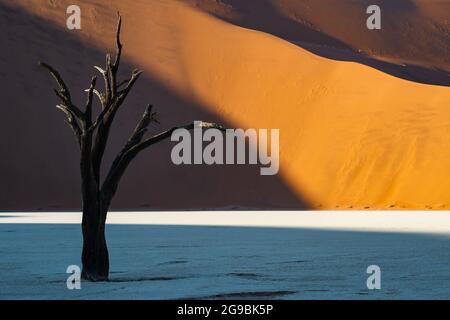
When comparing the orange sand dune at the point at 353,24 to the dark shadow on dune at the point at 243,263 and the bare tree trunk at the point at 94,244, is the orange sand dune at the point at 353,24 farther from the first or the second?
the bare tree trunk at the point at 94,244

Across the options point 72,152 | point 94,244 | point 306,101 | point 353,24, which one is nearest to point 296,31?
point 353,24

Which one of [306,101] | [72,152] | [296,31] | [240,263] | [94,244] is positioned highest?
[296,31]

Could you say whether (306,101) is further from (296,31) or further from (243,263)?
(243,263)

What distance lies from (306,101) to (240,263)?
4510cm

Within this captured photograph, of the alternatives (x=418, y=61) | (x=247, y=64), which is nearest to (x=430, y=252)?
(x=247, y=64)

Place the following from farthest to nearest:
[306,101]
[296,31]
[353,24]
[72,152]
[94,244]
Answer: [353,24] < [296,31] < [306,101] < [72,152] < [94,244]

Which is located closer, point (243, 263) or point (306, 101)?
point (243, 263)

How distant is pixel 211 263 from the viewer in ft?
55.1

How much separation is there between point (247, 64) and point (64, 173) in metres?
16.3

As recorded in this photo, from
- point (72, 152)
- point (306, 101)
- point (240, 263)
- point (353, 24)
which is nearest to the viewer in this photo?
point (240, 263)

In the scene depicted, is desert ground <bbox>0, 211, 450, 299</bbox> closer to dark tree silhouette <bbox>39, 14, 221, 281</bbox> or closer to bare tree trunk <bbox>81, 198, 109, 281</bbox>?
bare tree trunk <bbox>81, 198, 109, 281</bbox>

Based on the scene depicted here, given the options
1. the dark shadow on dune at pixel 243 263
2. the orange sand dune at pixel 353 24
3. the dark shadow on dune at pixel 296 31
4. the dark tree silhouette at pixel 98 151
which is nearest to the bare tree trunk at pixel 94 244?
the dark tree silhouette at pixel 98 151

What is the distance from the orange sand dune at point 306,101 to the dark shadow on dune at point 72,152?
674mm

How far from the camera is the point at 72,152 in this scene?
189 ft
